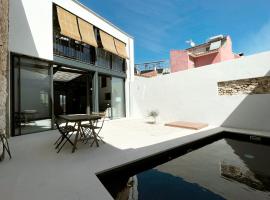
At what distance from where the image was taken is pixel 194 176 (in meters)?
3.20

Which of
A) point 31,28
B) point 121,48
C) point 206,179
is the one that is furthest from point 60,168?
→ point 121,48

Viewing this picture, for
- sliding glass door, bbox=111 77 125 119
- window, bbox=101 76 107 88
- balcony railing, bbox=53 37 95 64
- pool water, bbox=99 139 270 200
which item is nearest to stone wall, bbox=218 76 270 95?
pool water, bbox=99 139 270 200

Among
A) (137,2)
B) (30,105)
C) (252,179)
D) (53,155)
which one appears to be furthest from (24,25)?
(252,179)

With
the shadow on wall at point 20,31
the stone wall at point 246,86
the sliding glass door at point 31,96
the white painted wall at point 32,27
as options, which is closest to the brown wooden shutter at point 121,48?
the white painted wall at point 32,27

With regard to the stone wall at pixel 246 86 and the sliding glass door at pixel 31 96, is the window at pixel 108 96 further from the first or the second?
the stone wall at pixel 246 86

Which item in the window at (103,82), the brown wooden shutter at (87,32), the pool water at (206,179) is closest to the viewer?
the pool water at (206,179)

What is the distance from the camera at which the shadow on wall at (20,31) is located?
5.57m

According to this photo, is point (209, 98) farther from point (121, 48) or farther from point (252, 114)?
point (121, 48)

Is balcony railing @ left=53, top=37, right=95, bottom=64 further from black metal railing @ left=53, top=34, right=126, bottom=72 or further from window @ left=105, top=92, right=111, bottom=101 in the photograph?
window @ left=105, top=92, right=111, bottom=101

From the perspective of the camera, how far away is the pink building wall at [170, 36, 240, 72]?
55.6 feet

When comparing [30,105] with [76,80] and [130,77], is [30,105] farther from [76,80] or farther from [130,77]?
[76,80]

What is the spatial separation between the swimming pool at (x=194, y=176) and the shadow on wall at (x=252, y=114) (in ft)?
6.75

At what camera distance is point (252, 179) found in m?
3.07

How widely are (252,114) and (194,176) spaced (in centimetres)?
478
